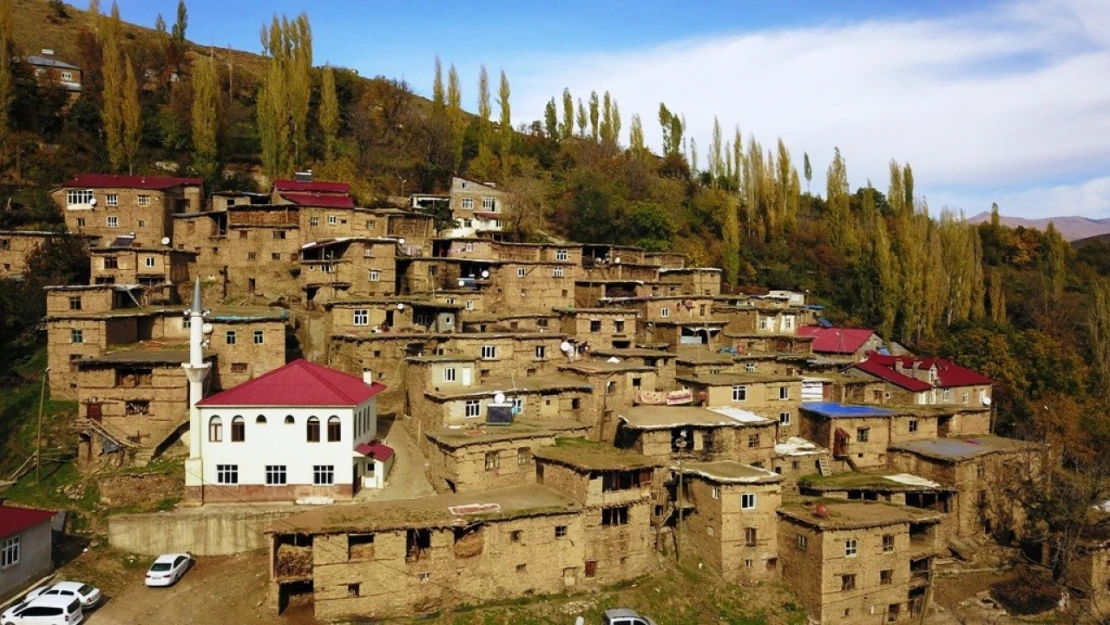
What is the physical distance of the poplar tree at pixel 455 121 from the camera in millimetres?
65000

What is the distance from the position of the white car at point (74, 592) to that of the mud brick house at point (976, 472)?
104 ft

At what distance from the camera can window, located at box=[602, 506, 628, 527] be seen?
24438 millimetres

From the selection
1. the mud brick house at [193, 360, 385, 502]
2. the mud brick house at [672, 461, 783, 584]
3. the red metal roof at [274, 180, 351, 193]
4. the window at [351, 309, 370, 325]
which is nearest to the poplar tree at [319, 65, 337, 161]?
the red metal roof at [274, 180, 351, 193]

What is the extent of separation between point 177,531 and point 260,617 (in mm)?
5162

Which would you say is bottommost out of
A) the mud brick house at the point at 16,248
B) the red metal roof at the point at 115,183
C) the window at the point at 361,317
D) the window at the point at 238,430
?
the window at the point at 238,430

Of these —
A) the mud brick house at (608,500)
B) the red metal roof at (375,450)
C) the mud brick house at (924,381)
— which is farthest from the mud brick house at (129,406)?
the mud brick house at (924,381)

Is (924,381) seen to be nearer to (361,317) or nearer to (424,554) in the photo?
(361,317)

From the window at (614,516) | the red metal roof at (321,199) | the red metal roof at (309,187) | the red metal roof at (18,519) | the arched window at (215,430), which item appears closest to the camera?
the red metal roof at (18,519)

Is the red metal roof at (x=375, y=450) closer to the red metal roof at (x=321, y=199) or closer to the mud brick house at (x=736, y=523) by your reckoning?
the mud brick house at (x=736, y=523)

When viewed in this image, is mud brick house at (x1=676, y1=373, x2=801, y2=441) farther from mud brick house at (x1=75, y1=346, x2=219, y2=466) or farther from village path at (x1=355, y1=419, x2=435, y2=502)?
mud brick house at (x1=75, y1=346, x2=219, y2=466)

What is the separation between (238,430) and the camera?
25.5 m

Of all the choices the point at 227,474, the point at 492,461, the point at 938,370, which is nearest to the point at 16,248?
the point at 227,474

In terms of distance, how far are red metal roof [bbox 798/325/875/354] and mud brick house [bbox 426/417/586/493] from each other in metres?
24.9

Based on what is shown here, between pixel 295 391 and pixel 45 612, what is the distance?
953 cm
